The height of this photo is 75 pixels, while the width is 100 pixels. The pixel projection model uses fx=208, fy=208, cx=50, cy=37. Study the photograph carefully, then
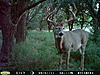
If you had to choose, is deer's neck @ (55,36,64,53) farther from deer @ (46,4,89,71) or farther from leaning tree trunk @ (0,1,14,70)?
leaning tree trunk @ (0,1,14,70)

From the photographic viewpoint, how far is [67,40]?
338cm

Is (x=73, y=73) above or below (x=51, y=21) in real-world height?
below

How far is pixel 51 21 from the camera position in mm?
3197

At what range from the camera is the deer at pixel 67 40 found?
312 centimetres

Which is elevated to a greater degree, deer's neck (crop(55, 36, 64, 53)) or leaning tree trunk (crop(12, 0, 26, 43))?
leaning tree trunk (crop(12, 0, 26, 43))

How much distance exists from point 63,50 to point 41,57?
0.37m

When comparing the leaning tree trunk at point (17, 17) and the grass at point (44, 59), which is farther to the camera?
the leaning tree trunk at point (17, 17)

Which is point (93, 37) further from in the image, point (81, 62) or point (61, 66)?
point (61, 66)

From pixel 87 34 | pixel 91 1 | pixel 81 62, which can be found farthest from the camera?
pixel 91 1

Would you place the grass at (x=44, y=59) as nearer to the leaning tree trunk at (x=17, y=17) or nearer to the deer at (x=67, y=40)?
the deer at (x=67, y=40)

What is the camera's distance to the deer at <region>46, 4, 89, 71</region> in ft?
10.3

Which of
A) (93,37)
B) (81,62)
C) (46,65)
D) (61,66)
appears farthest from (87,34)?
(46,65)

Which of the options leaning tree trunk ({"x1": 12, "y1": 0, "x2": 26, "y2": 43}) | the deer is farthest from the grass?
leaning tree trunk ({"x1": 12, "y1": 0, "x2": 26, "y2": 43})

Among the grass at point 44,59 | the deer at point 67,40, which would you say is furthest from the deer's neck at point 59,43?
the grass at point 44,59
